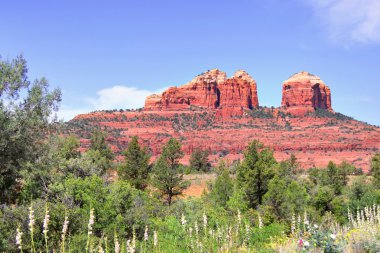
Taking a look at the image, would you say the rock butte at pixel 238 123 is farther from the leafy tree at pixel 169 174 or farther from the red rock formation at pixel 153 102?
the leafy tree at pixel 169 174

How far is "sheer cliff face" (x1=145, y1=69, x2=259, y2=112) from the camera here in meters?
172

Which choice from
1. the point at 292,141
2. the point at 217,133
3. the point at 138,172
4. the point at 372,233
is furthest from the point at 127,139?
the point at 372,233

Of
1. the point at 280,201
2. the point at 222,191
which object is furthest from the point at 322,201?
the point at 280,201

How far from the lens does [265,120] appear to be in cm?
14362

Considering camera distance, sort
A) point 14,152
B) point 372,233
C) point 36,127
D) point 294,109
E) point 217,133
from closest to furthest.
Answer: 1. point 372,233
2. point 14,152
3. point 36,127
4. point 217,133
5. point 294,109

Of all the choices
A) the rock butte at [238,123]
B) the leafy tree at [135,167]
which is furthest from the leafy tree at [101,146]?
the rock butte at [238,123]

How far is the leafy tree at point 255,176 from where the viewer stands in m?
27.1

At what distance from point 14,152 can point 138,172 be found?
2020cm

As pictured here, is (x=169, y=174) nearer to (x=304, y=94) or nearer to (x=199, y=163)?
(x=199, y=163)

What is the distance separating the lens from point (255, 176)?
27266 millimetres

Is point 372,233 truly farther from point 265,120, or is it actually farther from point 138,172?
point 265,120

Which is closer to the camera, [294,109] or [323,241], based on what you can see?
[323,241]

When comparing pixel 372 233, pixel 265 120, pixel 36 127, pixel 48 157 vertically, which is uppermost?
pixel 265 120

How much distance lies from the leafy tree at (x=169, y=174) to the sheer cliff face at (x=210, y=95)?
128450 mm
